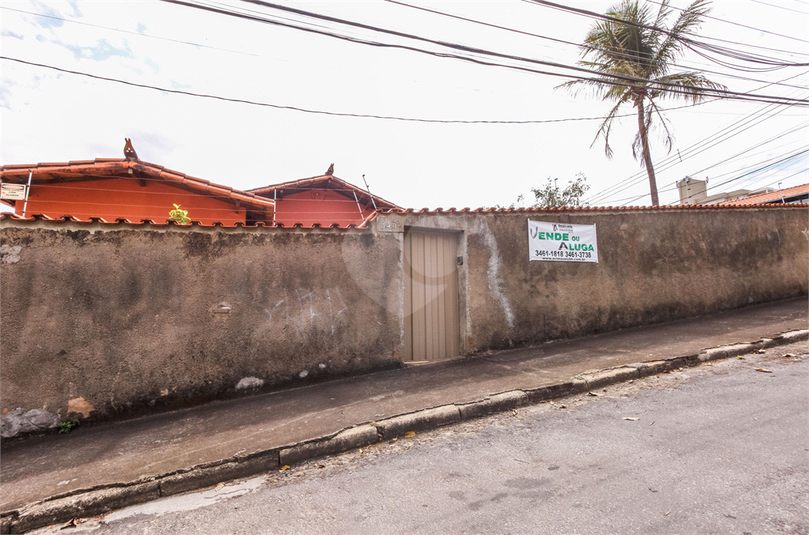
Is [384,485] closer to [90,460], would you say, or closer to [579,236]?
[90,460]

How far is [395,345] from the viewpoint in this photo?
19.1 feet

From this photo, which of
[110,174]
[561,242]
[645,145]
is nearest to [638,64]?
[645,145]

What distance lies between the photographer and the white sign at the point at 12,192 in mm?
7008

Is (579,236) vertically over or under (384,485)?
over

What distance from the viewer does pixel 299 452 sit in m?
3.45

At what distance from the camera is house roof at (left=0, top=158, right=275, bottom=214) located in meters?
7.62

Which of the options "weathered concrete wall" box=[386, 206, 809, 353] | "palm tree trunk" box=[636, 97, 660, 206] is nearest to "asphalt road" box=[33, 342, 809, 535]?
"weathered concrete wall" box=[386, 206, 809, 353]

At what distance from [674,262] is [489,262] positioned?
4.45 metres

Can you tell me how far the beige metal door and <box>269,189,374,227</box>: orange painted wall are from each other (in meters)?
5.59

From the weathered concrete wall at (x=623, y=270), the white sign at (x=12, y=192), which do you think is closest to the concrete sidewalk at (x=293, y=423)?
the weathered concrete wall at (x=623, y=270)

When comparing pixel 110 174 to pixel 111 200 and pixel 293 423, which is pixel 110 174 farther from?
pixel 293 423

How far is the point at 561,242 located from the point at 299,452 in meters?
5.75

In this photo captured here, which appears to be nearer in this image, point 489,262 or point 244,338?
point 244,338

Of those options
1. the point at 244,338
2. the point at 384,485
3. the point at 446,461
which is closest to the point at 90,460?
the point at 244,338
